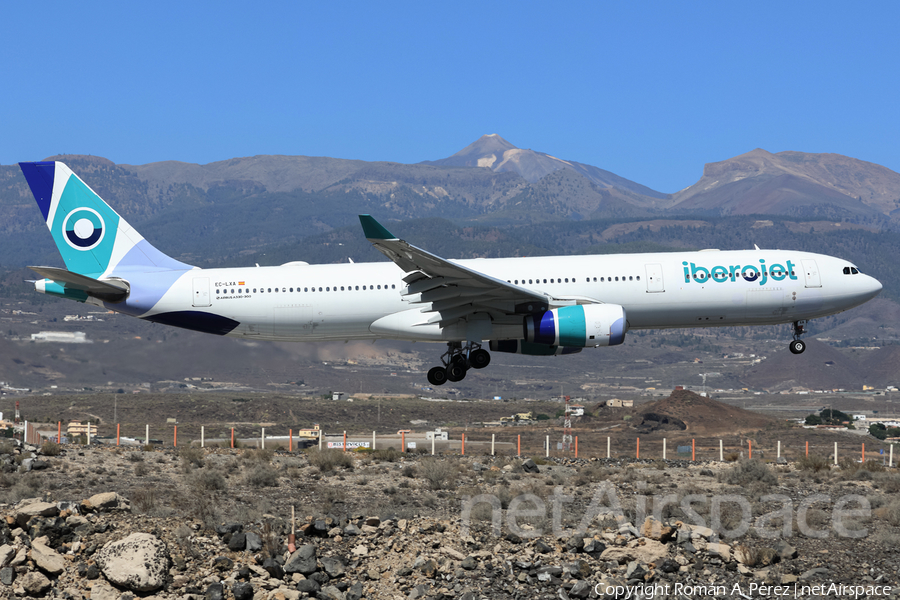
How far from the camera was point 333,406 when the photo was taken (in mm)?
133500

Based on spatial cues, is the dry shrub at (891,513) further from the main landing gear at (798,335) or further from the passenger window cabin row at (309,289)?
the passenger window cabin row at (309,289)

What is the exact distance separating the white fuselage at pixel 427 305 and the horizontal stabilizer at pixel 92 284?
17.9 inches

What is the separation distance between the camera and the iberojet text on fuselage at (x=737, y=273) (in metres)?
35.2

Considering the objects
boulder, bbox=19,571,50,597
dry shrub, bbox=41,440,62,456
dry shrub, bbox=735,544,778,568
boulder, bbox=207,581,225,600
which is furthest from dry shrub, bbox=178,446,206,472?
dry shrub, bbox=735,544,778,568

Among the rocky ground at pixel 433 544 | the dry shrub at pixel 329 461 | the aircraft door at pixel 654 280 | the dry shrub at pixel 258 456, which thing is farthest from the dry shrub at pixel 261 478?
the aircraft door at pixel 654 280

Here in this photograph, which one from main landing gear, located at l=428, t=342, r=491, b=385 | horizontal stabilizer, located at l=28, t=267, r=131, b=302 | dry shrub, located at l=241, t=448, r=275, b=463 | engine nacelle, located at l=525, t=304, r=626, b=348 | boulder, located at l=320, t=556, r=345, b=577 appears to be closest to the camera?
boulder, located at l=320, t=556, r=345, b=577

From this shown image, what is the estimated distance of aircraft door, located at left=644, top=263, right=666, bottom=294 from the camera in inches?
1371

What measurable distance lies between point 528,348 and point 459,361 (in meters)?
2.75

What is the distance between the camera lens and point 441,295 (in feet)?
109

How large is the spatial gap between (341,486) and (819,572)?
588 inches

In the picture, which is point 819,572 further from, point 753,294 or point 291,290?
point 291,290

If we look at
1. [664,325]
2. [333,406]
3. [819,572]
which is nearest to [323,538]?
[819,572]

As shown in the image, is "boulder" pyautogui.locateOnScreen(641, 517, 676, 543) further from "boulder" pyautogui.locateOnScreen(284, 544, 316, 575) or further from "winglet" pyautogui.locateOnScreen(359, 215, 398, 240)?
"winglet" pyautogui.locateOnScreen(359, 215, 398, 240)

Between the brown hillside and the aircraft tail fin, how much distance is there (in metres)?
76.1
